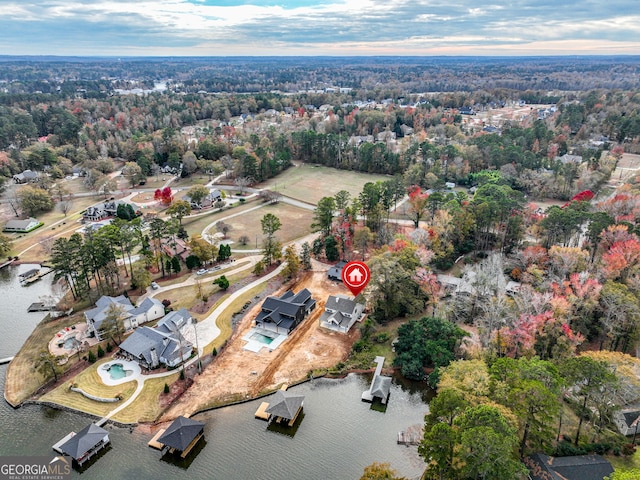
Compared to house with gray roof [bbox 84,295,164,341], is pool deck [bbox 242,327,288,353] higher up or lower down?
lower down


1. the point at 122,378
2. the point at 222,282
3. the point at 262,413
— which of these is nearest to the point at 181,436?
the point at 262,413

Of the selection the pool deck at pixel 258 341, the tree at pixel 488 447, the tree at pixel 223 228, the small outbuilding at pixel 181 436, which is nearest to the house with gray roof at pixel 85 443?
the small outbuilding at pixel 181 436

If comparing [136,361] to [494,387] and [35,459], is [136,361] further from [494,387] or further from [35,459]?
[494,387]

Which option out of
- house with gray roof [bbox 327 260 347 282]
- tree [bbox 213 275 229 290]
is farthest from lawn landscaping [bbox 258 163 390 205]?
tree [bbox 213 275 229 290]

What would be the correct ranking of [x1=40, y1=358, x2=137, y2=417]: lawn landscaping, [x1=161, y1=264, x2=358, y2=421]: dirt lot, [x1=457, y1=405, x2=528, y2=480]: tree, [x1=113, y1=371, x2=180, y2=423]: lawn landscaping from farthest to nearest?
1. [x1=161, y1=264, x2=358, y2=421]: dirt lot
2. [x1=40, y1=358, x2=137, y2=417]: lawn landscaping
3. [x1=113, y1=371, x2=180, y2=423]: lawn landscaping
4. [x1=457, y1=405, x2=528, y2=480]: tree

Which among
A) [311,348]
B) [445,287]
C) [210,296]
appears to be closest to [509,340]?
[445,287]

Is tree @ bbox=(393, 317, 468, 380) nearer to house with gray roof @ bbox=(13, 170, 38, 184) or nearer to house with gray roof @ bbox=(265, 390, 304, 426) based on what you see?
house with gray roof @ bbox=(265, 390, 304, 426)

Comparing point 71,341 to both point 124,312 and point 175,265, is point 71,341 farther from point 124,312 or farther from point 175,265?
point 175,265
